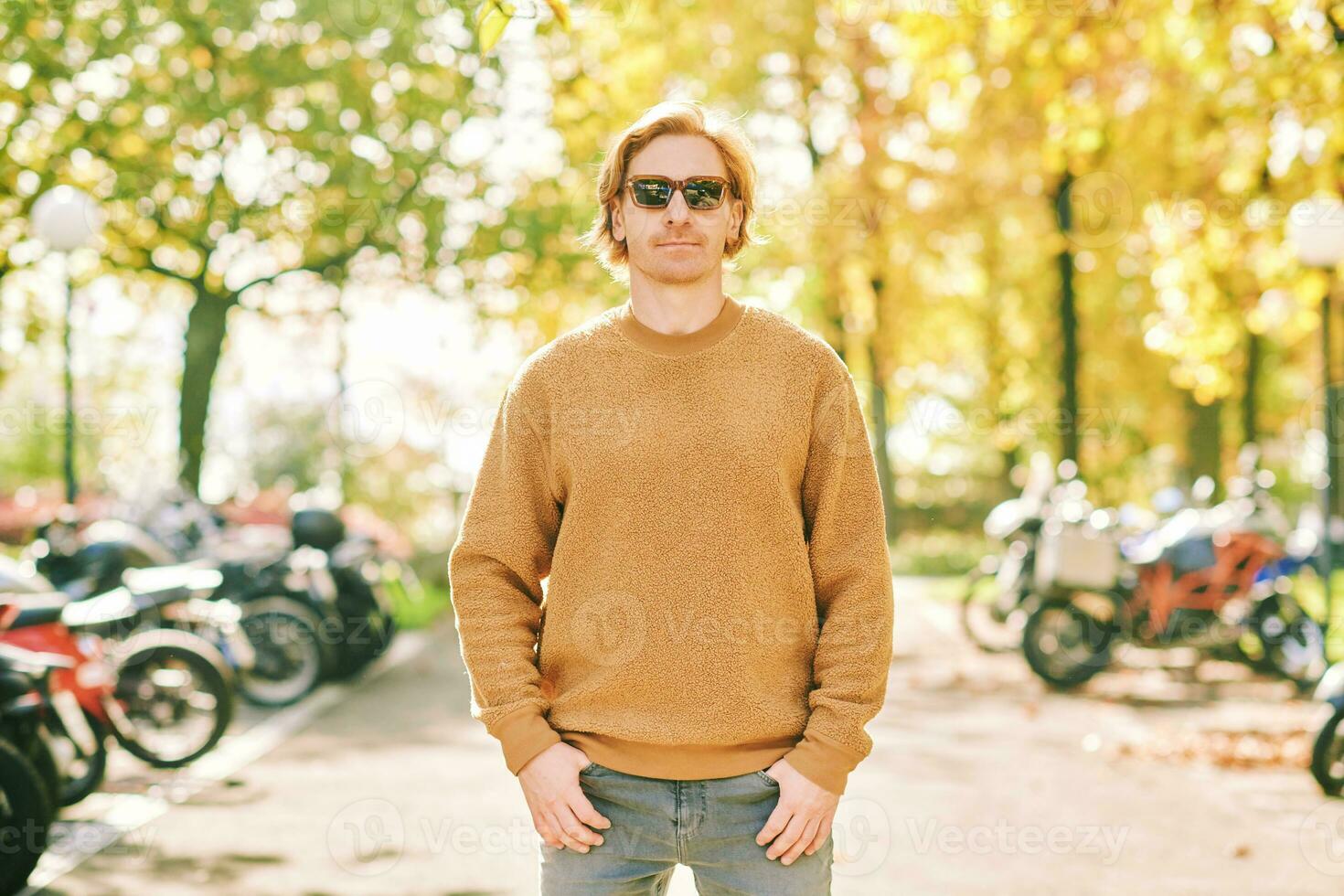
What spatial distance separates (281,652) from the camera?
951 cm

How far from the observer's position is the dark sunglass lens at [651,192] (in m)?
→ 2.46

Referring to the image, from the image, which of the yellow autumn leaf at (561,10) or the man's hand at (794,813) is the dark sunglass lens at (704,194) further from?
the yellow autumn leaf at (561,10)

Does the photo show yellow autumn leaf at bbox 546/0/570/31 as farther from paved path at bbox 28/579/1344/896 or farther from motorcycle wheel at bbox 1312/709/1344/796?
motorcycle wheel at bbox 1312/709/1344/796

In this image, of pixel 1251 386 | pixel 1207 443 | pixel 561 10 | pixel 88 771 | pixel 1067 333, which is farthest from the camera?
pixel 1251 386

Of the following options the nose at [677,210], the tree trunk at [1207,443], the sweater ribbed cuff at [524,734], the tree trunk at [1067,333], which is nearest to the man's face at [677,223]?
the nose at [677,210]

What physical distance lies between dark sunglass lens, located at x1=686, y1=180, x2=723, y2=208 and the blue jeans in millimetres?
1000

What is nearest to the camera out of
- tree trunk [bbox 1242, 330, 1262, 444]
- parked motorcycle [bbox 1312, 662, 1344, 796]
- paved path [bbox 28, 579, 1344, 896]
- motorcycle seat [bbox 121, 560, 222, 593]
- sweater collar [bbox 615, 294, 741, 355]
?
sweater collar [bbox 615, 294, 741, 355]

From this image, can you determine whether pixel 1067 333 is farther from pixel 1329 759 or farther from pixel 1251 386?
pixel 1251 386

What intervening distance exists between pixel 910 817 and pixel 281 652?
5.00 m

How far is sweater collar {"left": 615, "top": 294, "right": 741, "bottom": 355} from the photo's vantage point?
7.99 feet

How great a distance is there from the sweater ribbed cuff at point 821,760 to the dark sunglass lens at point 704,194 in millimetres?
947

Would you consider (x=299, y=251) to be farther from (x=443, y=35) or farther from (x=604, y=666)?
(x=604, y=666)

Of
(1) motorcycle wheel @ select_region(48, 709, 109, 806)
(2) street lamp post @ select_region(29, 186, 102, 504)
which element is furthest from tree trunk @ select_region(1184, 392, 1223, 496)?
(1) motorcycle wheel @ select_region(48, 709, 109, 806)

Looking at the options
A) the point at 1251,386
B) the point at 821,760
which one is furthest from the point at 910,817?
the point at 1251,386
